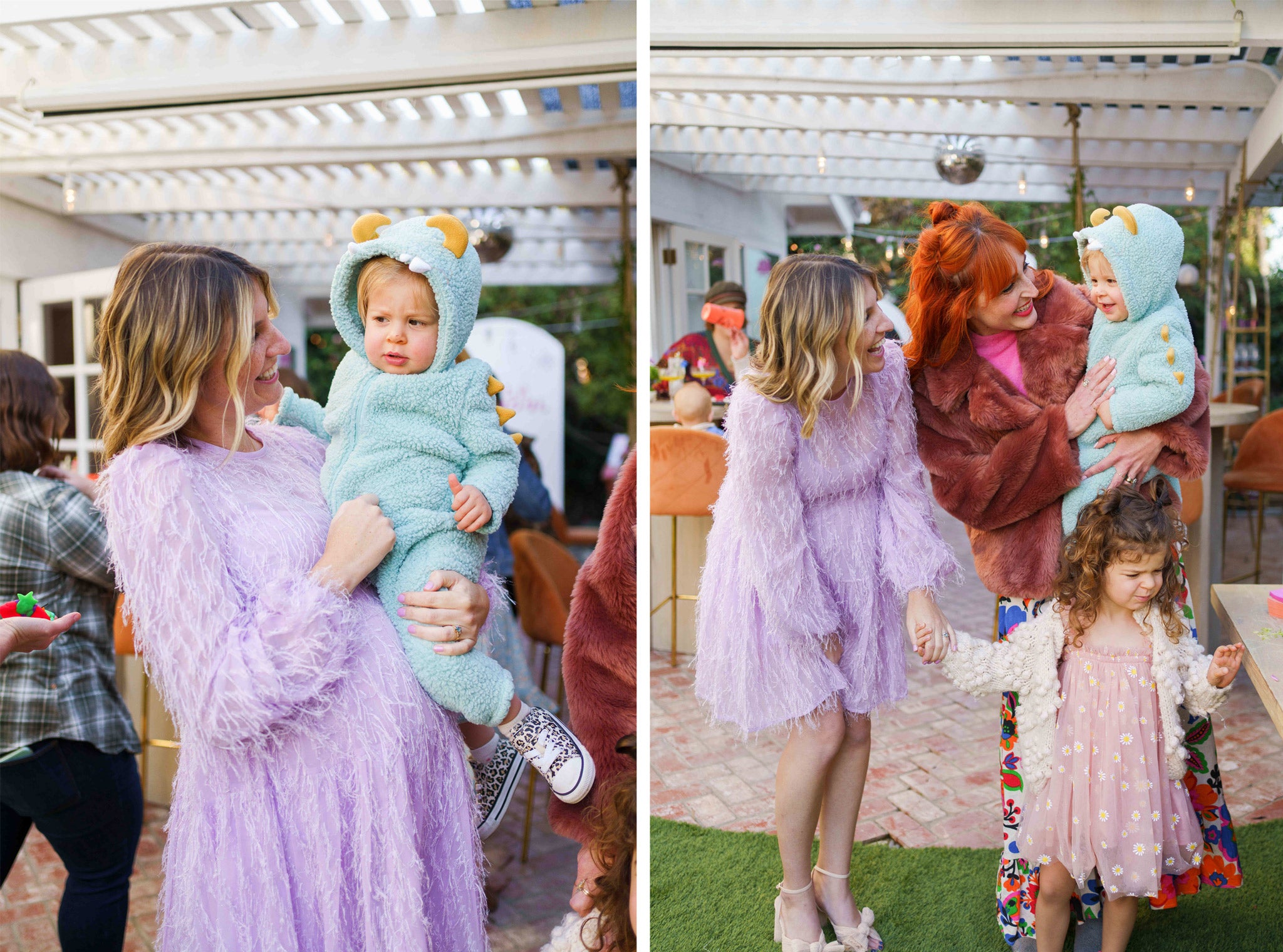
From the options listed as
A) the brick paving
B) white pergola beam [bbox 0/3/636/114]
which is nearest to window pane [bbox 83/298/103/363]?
white pergola beam [bbox 0/3/636/114]

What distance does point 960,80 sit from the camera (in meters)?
4.70

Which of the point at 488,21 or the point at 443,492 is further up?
the point at 488,21

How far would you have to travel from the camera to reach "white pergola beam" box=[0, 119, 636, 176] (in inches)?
166

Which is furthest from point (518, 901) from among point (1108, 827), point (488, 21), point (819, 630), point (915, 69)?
point (915, 69)

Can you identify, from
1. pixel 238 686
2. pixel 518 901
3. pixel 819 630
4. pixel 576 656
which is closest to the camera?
pixel 238 686

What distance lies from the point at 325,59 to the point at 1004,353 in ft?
8.34

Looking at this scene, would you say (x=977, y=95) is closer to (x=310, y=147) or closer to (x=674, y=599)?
(x=674, y=599)

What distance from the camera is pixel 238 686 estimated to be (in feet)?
4.31

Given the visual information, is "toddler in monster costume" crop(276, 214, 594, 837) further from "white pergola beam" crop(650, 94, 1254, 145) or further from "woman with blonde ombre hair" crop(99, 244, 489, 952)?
"white pergola beam" crop(650, 94, 1254, 145)

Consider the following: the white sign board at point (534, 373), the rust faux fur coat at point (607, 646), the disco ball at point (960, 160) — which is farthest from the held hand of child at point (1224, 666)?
the white sign board at point (534, 373)

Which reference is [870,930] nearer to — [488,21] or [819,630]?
[819,630]

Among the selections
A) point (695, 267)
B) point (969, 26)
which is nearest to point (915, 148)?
point (695, 267)

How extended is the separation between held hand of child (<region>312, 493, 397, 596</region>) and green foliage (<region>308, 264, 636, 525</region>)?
300 inches

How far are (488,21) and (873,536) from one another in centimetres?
217
